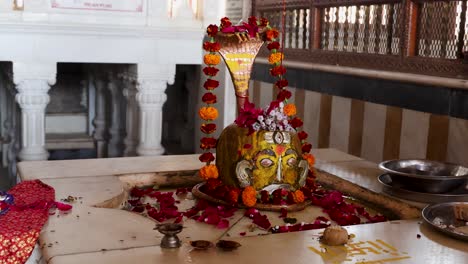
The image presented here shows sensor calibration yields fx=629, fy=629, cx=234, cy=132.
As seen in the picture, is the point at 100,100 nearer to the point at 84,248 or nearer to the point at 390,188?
the point at 390,188

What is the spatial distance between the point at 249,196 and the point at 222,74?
3319 mm

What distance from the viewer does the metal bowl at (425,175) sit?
2170 mm

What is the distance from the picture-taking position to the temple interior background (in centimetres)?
324

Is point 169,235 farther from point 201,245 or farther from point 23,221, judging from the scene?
point 23,221

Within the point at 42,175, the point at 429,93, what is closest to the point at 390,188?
the point at 429,93

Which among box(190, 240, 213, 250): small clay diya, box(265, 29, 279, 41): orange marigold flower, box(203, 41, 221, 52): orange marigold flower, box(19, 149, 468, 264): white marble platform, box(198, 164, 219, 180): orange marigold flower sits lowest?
box(19, 149, 468, 264): white marble platform

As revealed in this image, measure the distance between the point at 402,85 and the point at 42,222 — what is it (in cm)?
222

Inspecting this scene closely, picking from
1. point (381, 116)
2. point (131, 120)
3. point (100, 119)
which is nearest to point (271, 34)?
point (381, 116)

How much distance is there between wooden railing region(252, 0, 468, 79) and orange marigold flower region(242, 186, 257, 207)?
1433 millimetres

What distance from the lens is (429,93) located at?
126 inches

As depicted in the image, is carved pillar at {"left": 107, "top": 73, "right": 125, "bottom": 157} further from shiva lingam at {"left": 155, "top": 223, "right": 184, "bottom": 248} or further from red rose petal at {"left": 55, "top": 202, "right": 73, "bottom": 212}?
shiva lingam at {"left": 155, "top": 223, "right": 184, "bottom": 248}

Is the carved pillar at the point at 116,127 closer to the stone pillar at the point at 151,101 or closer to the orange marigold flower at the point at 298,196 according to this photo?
the stone pillar at the point at 151,101

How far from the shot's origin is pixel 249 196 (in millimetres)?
2107

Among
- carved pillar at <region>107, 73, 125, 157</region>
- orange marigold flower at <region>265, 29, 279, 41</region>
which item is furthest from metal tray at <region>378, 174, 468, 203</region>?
carved pillar at <region>107, 73, 125, 157</region>
